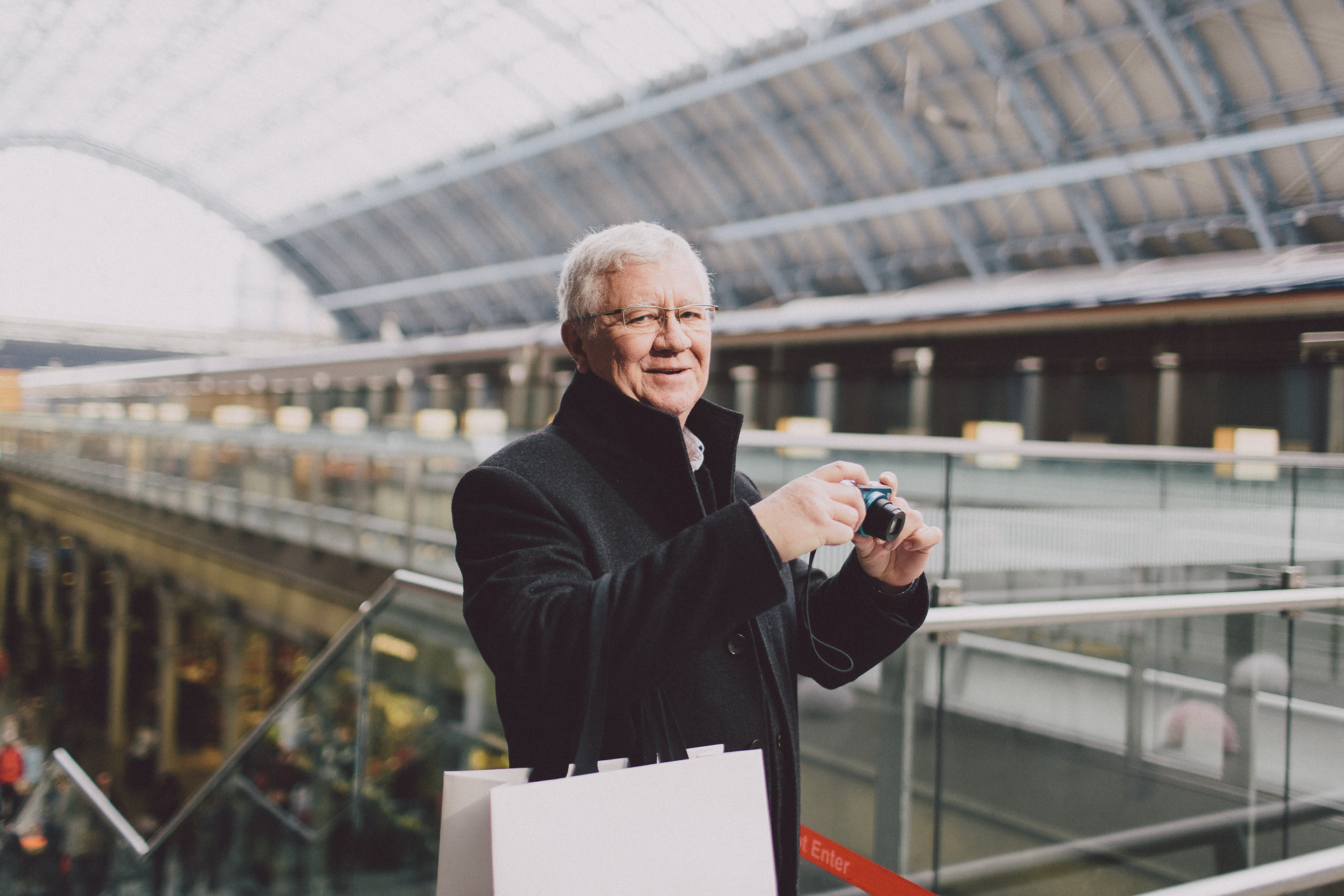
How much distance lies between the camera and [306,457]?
11031 millimetres

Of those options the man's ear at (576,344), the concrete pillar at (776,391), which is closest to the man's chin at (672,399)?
the man's ear at (576,344)

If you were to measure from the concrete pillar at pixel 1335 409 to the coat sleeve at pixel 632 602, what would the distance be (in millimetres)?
9267

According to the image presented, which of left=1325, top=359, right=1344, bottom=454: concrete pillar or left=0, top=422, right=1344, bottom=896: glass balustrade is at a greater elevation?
left=1325, top=359, right=1344, bottom=454: concrete pillar

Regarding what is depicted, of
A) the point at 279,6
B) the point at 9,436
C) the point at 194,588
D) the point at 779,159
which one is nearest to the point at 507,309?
the point at 279,6

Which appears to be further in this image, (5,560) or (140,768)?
(5,560)

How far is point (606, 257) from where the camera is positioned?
58.0 inches

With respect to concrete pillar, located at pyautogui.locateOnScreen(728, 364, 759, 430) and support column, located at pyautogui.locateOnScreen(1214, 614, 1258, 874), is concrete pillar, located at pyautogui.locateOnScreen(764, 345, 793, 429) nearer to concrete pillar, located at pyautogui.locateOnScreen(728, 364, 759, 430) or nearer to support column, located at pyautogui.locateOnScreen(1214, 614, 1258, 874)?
concrete pillar, located at pyautogui.locateOnScreen(728, 364, 759, 430)

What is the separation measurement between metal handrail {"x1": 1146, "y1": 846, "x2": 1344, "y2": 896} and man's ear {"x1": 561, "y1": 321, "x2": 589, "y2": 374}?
1516 mm

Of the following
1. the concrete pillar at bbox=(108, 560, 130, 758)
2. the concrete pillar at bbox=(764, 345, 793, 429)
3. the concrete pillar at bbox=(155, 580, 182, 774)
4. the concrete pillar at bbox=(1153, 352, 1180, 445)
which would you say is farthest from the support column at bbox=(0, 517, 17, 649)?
the concrete pillar at bbox=(1153, 352, 1180, 445)

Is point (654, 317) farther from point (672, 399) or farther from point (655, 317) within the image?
point (672, 399)

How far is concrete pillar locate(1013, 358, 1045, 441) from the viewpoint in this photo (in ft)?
35.0

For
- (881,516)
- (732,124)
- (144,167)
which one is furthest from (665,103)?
(144,167)

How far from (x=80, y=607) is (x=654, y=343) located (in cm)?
2701

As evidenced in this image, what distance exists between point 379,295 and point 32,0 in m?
17.0
